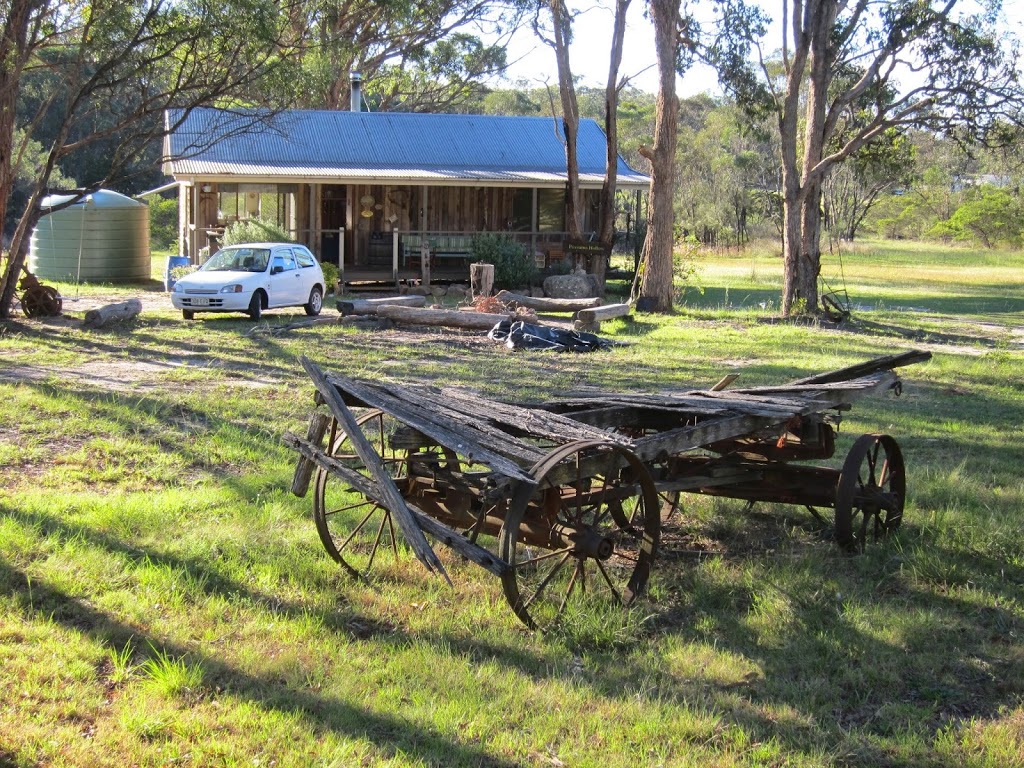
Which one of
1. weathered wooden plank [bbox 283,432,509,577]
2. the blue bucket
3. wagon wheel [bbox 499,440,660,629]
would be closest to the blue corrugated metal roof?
the blue bucket

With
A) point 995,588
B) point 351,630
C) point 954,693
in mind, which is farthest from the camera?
point 995,588

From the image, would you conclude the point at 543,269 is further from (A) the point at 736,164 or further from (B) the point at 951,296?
(A) the point at 736,164

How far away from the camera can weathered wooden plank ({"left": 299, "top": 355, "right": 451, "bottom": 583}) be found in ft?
16.0

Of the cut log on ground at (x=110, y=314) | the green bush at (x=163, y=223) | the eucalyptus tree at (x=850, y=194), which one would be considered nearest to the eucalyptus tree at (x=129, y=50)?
the cut log on ground at (x=110, y=314)

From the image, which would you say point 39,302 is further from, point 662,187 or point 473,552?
point 473,552

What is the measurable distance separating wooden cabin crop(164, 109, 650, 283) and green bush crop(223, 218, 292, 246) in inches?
49.0

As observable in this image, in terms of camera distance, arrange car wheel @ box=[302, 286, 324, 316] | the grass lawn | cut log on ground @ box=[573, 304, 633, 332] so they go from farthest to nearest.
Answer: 1. car wheel @ box=[302, 286, 324, 316]
2. cut log on ground @ box=[573, 304, 633, 332]
3. the grass lawn

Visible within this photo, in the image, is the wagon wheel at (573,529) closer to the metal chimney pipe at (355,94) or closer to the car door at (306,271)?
the car door at (306,271)

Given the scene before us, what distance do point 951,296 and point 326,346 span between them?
20.7 meters

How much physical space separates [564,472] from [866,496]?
8.90 feet

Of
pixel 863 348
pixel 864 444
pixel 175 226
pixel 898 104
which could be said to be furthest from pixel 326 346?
pixel 175 226

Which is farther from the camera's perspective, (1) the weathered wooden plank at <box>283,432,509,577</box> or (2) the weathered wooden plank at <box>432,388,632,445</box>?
(2) the weathered wooden plank at <box>432,388,632,445</box>

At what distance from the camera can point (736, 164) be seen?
62062 millimetres

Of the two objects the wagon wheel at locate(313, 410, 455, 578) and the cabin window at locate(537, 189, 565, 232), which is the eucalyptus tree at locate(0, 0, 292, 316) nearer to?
the wagon wheel at locate(313, 410, 455, 578)
